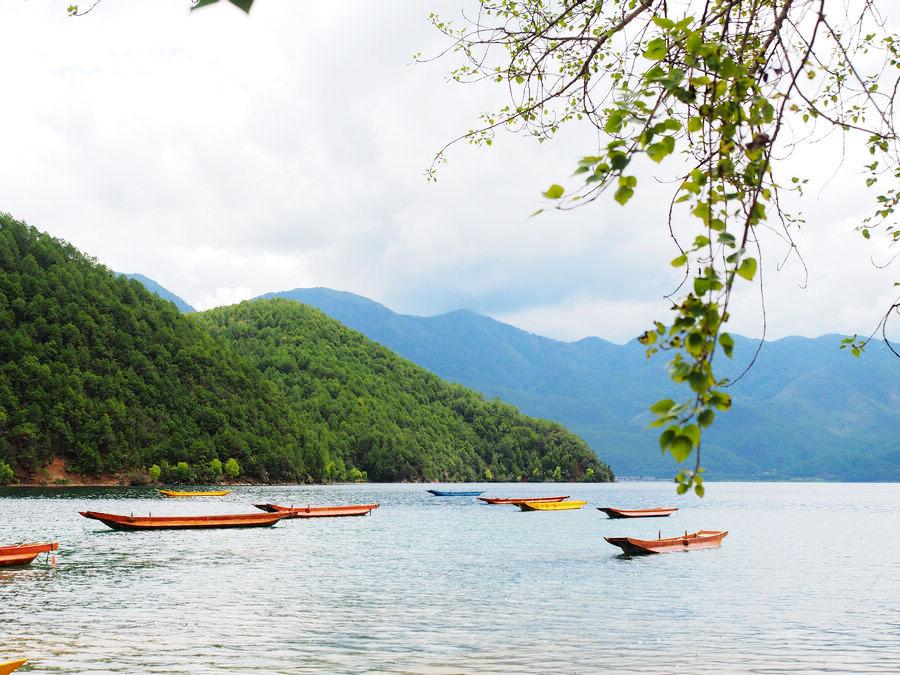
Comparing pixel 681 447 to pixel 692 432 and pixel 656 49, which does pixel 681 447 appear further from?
pixel 656 49

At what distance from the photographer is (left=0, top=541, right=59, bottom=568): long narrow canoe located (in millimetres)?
40484

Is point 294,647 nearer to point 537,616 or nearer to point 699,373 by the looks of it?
point 537,616

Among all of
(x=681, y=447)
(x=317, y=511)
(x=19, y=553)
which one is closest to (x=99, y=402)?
(x=317, y=511)

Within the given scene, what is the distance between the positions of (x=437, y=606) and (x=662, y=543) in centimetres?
2541

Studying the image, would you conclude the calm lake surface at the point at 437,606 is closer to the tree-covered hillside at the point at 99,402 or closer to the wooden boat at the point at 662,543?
the wooden boat at the point at 662,543

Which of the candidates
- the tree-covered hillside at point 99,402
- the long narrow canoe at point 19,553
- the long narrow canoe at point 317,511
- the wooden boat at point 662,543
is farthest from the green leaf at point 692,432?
the tree-covered hillside at point 99,402

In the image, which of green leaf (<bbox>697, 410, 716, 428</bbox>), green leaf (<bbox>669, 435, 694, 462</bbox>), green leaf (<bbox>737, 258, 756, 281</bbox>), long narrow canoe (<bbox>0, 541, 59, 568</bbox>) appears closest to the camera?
green leaf (<bbox>669, 435, 694, 462</bbox>)

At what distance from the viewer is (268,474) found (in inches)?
7313

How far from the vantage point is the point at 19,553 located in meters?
41.1

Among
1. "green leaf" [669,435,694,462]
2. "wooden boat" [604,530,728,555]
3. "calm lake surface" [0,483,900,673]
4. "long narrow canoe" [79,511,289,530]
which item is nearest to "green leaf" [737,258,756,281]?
"green leaf" [669,435,694,462]

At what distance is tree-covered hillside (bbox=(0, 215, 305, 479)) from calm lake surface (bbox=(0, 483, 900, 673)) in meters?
93.1

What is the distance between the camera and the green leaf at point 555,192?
398 centimetres

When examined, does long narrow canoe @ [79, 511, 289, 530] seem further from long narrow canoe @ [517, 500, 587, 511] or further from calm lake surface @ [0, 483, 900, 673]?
long narrow canoe @ [517, 500, 587, 511]

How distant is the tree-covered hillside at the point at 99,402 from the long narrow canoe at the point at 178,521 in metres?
94.5
